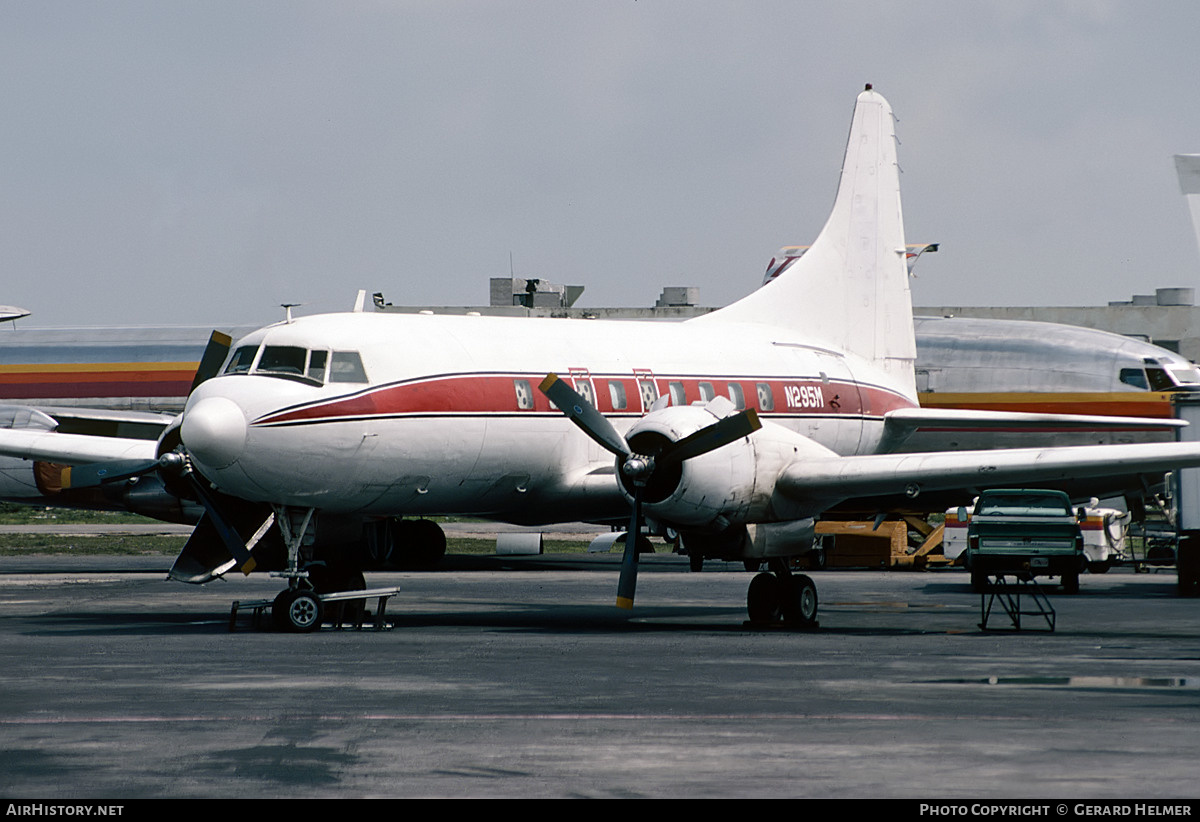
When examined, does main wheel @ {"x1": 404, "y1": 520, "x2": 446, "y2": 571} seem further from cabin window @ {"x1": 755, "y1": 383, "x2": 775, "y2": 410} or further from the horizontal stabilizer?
cabin window @ {"x1": 755, "y1": 383, "x2": 775, "y2": 410}

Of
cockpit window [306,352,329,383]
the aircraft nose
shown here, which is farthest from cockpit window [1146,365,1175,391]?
the aircraft nose

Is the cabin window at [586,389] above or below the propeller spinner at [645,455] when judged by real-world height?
above

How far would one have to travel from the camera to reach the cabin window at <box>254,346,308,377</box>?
19859 mm

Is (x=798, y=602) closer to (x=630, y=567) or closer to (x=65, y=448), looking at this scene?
(x=630, y=567)

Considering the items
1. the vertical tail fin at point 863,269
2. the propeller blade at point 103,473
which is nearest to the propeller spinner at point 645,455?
the propeller blade at point 103,473

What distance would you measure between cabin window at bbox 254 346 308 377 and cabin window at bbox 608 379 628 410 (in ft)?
16.7

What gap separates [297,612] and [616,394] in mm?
5983

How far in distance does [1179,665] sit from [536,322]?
1118cm

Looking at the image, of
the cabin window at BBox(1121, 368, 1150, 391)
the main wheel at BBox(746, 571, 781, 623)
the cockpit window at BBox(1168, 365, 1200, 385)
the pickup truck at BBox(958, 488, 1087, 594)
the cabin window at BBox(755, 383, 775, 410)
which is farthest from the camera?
the cabin window at BBox(1121, 368, 1150, 391)

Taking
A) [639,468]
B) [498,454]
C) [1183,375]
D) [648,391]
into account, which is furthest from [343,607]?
[1183,375]

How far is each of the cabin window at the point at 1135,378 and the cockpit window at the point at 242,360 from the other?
2597cm

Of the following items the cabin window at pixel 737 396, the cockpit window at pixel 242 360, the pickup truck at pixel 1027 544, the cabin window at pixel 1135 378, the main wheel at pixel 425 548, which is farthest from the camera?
the cabin window at pixel 1135 378

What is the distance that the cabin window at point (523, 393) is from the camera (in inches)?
853

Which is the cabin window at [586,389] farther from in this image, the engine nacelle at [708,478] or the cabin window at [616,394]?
the engine nacelle at [708,478]
